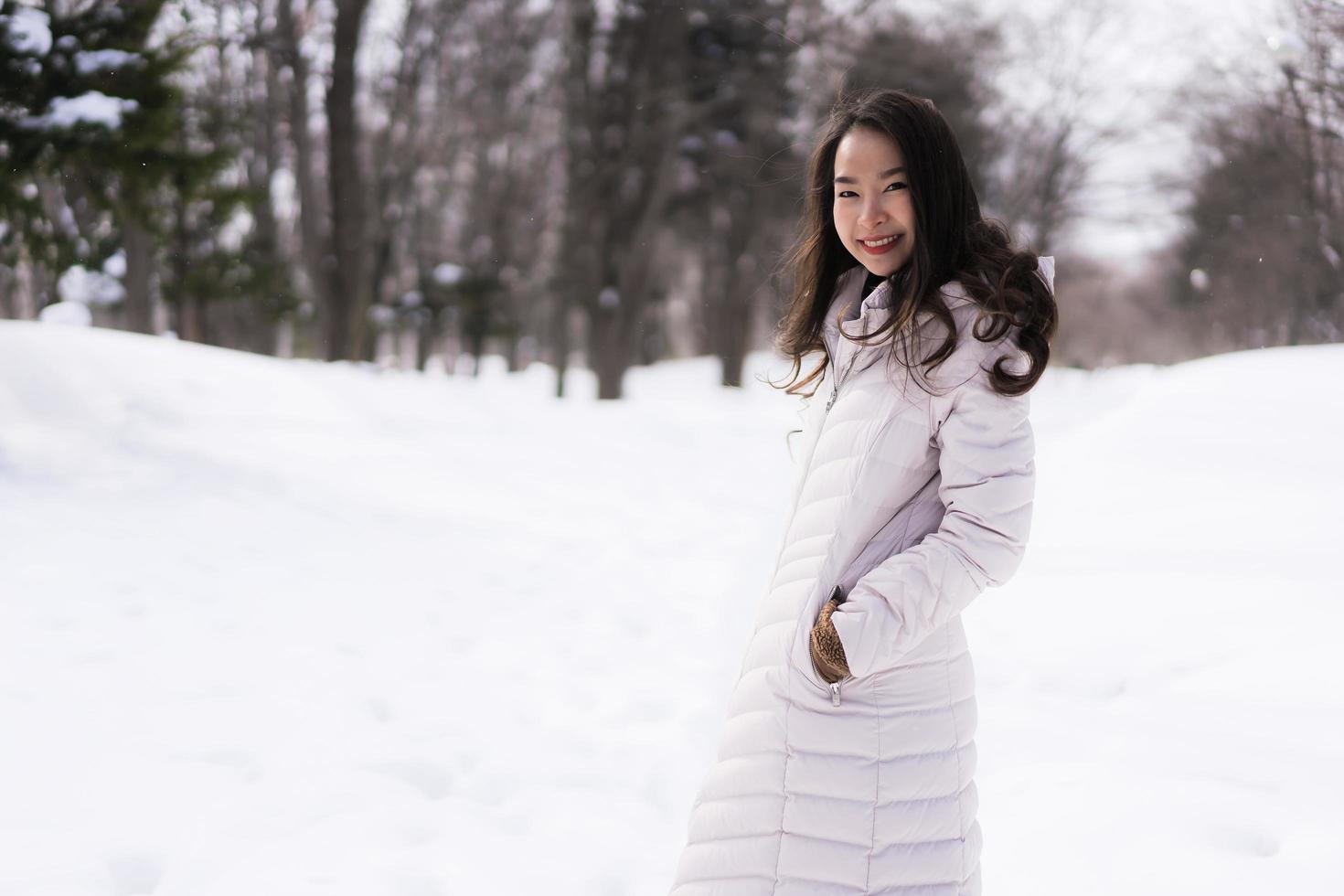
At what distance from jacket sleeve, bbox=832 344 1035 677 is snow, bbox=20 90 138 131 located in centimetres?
619

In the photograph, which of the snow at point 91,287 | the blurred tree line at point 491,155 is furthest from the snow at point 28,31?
the snow at point 91,287

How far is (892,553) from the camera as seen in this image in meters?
1.58

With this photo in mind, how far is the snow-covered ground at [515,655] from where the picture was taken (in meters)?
2.72

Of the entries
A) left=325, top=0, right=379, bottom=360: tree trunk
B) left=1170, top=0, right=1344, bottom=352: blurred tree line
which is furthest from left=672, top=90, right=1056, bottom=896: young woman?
left=325, top=0, right=379, bottom=360: tree trunk

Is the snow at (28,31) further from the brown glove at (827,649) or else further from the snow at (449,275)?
the snow at (449,275)

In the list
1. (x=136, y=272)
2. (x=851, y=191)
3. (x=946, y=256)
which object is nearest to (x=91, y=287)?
(x=136, y=272)

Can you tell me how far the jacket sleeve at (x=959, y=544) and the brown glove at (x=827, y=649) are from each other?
0.03m

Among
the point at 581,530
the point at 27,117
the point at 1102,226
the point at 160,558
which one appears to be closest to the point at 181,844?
the point at 160,558

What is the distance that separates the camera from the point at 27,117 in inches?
235

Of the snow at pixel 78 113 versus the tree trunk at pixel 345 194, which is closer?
the snow at pixel 78 113

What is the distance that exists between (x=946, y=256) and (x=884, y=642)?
63 cm

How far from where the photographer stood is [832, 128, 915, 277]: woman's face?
164cm

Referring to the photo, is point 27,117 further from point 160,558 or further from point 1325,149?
point 1325,149

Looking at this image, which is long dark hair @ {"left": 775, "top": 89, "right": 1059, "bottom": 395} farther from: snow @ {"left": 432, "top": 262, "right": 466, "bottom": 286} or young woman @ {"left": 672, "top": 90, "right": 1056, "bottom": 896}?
snow @ {"left": 432, "top": 262, "right": 466, "bottom": 286}
